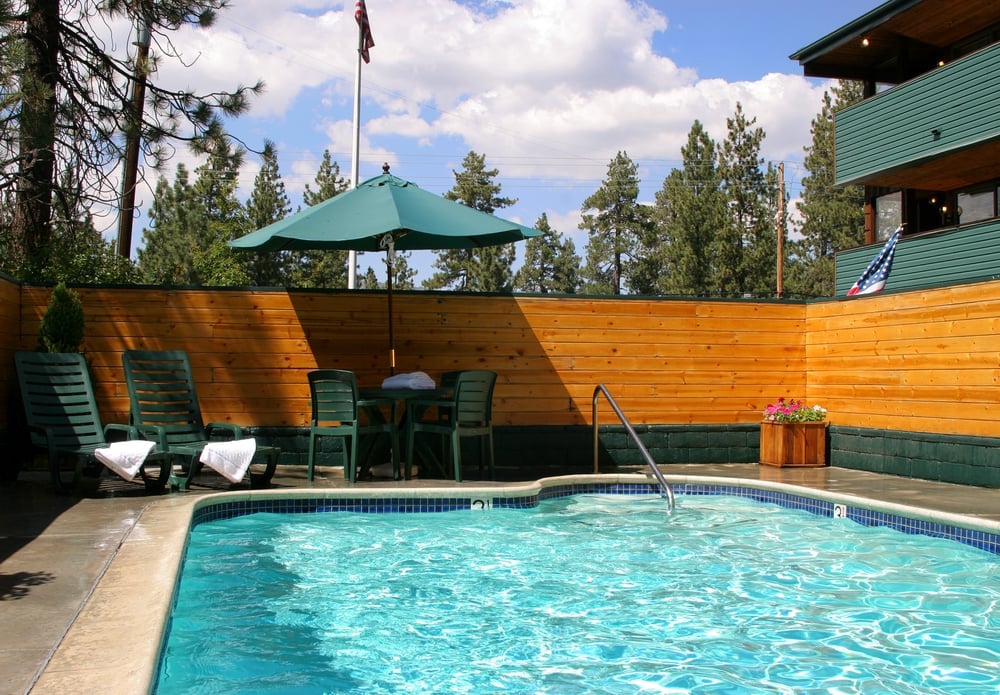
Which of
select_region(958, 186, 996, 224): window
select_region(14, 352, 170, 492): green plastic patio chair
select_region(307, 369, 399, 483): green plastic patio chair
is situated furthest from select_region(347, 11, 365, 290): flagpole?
select_region(958, 186, 996, 224): window

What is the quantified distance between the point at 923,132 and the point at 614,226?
3249 centimetres

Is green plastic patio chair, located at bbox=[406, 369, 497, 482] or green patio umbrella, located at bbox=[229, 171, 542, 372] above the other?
green patio umbrella, located at bbox=[229, 171, 542, 372]

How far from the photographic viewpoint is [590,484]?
290 inches

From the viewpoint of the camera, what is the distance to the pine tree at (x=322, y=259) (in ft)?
121

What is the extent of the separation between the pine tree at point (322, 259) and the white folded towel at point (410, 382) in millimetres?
29908

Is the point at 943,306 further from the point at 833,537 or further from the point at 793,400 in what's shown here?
the point at 833,537

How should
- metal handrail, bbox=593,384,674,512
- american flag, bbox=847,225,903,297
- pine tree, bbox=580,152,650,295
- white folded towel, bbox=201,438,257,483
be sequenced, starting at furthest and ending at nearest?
pine tree, bbox=580,152,650,295, american flag, bbox=847,225,903,297, metal handrail, bbox=593,384,674,512, white folded towel, bbox=201,438,257,483

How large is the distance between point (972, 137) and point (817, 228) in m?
23.6

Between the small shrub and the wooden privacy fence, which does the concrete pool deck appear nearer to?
the wooden privacy fence

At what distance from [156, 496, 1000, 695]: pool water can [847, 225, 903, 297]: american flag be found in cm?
800

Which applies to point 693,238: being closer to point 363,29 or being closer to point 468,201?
point 468,201

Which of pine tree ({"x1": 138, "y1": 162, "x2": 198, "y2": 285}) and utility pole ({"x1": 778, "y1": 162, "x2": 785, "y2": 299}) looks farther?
pine tree ({"x1": 138, "y1": 162, "x2": 198, "y2": 285})

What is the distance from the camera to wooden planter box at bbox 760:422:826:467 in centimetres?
859

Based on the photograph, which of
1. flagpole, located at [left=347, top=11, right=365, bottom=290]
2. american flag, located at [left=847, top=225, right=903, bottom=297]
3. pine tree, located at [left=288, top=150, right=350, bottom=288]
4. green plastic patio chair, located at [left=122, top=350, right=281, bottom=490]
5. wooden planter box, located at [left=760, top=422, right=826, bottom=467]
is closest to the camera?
green plastic patio chair, located at [left=122, top=350, right=281, bottom=490]
